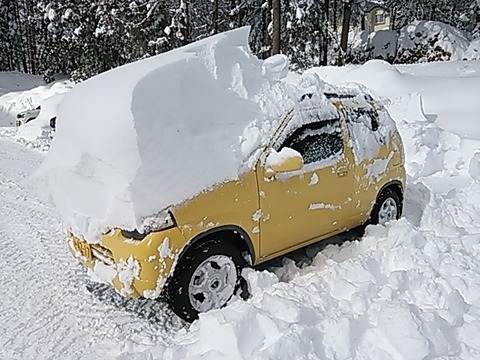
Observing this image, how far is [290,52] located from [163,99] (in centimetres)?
2223

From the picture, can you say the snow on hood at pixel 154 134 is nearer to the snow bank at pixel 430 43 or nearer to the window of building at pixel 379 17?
the snow bank at pixel 430 43

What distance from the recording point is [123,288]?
3801mm

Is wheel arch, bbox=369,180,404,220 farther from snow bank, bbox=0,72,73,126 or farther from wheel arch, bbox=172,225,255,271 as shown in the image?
snow bank, bbox=0,72,73,126

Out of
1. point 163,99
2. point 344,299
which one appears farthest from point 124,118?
point 344,299

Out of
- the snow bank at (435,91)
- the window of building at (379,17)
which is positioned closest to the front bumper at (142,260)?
the snow bank at (435,91)

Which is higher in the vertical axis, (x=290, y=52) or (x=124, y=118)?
(x=124, y=118)

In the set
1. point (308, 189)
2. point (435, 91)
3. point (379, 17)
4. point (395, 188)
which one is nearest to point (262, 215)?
point (308, 189)

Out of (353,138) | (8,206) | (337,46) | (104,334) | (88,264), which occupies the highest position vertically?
(353,138)

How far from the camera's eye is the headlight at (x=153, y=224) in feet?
12.0

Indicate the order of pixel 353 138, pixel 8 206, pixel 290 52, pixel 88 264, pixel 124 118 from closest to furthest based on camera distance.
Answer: pixel 124 118
pixel 88 264
pixel 353 138
pixel 8 206
pixel 290 52

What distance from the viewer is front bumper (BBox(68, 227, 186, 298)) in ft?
12.0

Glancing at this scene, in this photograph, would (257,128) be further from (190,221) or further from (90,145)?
(90,145)

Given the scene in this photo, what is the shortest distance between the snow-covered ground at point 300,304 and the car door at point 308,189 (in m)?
0.38

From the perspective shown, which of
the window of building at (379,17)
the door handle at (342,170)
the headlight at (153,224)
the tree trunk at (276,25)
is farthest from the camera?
the window of building at (379,17)
